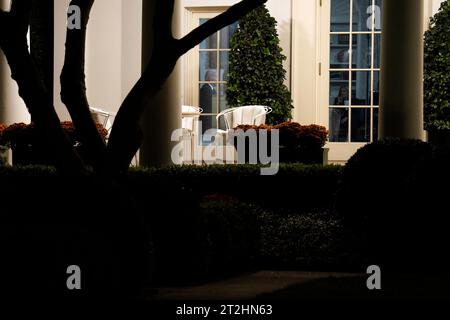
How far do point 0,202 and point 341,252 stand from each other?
9.49 ft

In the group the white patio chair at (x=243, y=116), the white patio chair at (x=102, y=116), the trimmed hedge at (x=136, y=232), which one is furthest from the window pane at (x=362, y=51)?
the trimmed hedge at (x=136, y=232)

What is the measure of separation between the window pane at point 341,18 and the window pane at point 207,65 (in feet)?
6.66

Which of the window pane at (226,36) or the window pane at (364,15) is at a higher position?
the window pane at (364,15)

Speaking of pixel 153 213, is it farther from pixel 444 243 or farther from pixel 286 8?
pixel 286 8

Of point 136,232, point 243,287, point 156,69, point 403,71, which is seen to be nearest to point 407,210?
point 243,287

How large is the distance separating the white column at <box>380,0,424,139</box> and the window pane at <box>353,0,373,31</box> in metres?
4.87

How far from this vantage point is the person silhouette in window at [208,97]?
13.8 m

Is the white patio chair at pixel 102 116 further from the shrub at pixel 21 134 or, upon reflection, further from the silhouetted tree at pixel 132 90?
the silhouetted tree at pixel 132 90

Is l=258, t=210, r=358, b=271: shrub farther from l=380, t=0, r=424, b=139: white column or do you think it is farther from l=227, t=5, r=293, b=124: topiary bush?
l=227, t=5, r=293, b=124: topiary bush

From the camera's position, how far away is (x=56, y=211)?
412 centimetres

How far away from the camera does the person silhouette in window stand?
1376cm
